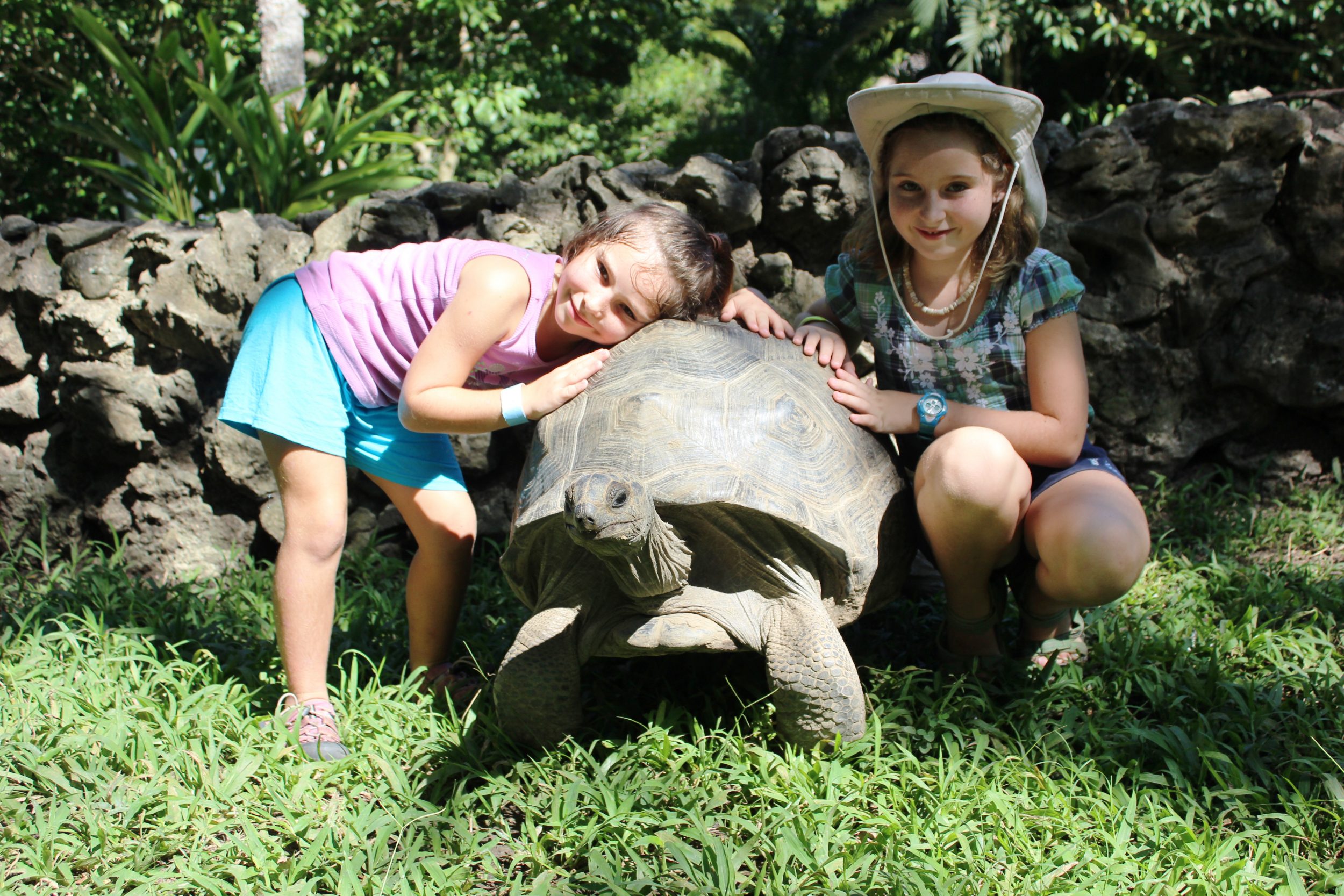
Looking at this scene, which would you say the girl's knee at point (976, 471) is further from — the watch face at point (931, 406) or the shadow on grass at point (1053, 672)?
the shadow on grass at point (1053, 672)

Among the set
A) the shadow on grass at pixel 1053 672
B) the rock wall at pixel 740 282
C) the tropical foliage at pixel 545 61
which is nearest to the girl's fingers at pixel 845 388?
the shadow on grass at pixel 1053 672

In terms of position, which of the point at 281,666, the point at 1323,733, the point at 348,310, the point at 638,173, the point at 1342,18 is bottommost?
the point at 281,666

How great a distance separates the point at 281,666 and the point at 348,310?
1057mm

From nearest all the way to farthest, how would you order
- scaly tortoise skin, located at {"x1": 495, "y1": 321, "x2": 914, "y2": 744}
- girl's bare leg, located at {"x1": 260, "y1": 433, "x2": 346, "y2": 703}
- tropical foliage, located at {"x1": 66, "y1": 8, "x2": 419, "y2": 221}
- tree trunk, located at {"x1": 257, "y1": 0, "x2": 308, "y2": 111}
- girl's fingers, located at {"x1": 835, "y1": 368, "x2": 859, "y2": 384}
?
scaly tortoise skin, located at {"x1": 495, "y1": 321, "x2": 914, "y2": 744}, girl's bare leg, located at {"x1": 260, "y1": 433, "x2": 346, "y2": 703}, girl's fingers, located at {"x1": 835, "y1": 368, "x2": 859, "y2": 384}, tropical foliage, located at {"x1": 66, "y1": 8, "x2": 419, "y2": 221}, tree trunk, located at {"x1": 257, "y1": 0, "x2": 308, "y2": 111}

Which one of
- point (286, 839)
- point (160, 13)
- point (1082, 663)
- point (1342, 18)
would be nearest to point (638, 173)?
point (1082, 663)

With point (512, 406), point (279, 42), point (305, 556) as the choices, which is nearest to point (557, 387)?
point (512, 406)

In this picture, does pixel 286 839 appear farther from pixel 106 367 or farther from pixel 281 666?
pixel 106 367

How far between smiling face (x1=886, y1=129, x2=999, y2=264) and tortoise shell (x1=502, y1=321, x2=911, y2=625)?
449 mm

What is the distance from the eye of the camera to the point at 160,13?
8273 mm

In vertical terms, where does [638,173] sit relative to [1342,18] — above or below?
below

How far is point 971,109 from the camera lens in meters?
2.31

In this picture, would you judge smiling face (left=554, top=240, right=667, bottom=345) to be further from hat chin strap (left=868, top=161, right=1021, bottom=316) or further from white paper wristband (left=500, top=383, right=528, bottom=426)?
hat chin strap (left=868, top=161, right=1021, bottom=316)

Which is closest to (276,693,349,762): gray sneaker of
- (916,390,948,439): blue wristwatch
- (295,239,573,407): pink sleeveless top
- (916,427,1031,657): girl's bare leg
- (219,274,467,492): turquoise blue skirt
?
(219,274,467,492): turquoise blue skirt

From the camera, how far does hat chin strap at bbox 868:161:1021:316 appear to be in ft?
7.88
